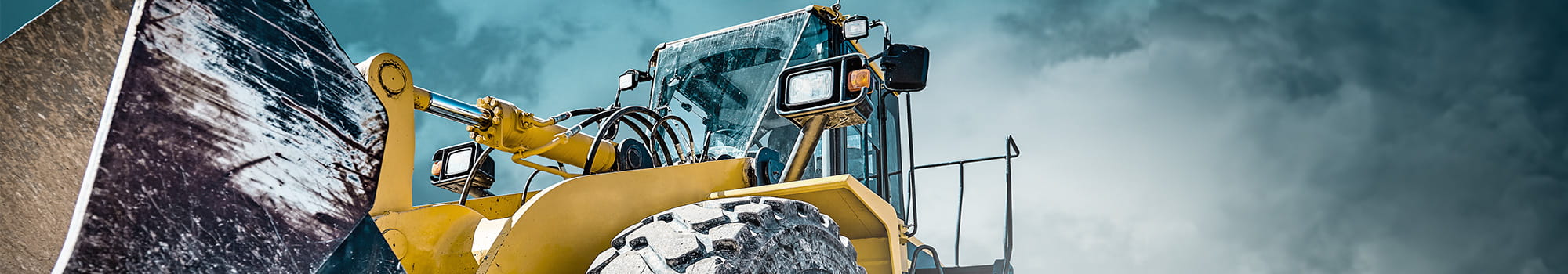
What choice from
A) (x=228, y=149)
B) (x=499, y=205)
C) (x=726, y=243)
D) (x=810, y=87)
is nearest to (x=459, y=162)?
(x=499, y=205)

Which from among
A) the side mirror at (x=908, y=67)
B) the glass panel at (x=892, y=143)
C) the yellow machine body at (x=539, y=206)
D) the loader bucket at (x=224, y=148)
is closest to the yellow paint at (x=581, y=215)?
the yellow machine body at (x=539, y=206)

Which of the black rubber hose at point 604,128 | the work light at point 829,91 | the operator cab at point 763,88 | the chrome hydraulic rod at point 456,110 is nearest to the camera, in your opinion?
the chrome hydraulic rod at point 456,110

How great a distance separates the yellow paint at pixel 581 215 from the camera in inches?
90.0

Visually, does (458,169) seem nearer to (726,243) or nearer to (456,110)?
(456,110)

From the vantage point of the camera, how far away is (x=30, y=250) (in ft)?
5.59

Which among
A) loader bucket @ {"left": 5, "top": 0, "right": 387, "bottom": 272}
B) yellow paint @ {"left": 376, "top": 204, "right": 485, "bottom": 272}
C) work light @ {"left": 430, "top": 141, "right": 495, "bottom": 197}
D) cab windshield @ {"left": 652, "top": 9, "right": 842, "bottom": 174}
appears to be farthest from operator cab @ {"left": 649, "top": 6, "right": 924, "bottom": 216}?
loader bucket @ {"left": 5, "top": 0, "right": 387, "bottom": 272}

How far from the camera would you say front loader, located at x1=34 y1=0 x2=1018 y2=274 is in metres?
Answer: 1.53

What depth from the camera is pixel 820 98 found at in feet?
10.8

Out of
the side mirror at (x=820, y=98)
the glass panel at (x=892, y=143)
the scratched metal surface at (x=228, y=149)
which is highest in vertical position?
the glass panel at (x=892, y=143)

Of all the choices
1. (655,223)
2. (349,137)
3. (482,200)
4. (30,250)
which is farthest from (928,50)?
(30,250)

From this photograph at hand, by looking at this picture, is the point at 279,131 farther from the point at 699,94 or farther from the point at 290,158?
the point at 699,94

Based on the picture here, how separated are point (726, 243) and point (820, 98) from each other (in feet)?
3.64

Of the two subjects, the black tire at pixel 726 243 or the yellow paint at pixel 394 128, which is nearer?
the yellow paint at pixel 394 128

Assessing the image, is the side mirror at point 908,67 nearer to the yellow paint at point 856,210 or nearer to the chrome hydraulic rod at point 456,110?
the yellow paint at point 856,210
